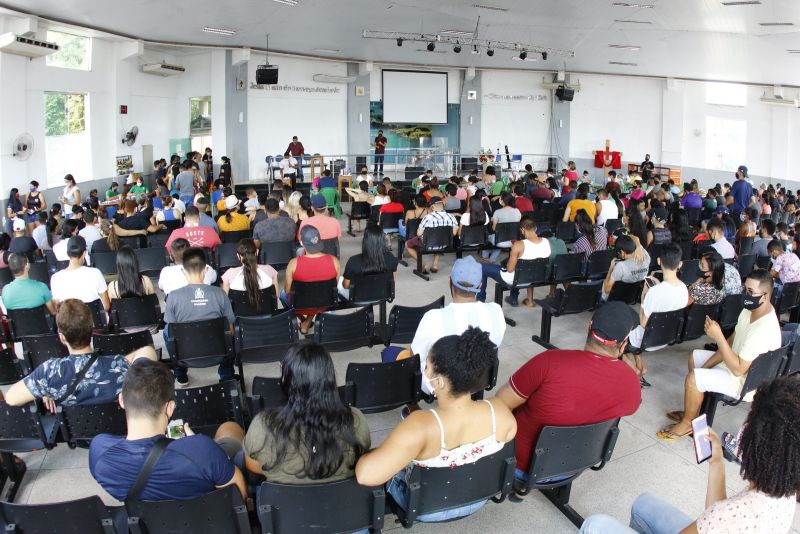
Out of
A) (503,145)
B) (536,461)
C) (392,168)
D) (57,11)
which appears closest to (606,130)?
(503,145)

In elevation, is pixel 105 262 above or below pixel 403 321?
above

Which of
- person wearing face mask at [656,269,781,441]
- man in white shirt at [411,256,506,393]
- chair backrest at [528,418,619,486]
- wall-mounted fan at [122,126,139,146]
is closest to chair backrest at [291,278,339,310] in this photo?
man in white shirt at [411,256,506,393]

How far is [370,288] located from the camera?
629 centimetres

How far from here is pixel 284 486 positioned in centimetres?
257

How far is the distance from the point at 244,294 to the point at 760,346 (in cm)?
403

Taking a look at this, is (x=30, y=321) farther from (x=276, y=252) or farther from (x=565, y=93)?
(x=565, y=93)

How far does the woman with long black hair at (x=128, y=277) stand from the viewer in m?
5.29

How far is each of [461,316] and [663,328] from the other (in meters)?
2.10

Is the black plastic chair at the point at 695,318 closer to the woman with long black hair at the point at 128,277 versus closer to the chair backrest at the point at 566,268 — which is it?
A: the chair backrest at the point at 566,268

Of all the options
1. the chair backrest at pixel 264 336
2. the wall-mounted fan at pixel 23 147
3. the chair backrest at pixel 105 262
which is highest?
the wall-mounted fan at pixel 23 147

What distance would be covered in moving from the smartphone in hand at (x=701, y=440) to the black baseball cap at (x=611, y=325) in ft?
2.36

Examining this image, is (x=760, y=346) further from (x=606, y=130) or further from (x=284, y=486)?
(x=606, y=130)

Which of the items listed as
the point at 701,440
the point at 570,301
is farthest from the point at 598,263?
the point at 701,440

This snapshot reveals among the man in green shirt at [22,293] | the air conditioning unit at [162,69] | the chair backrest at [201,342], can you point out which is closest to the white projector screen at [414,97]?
the air conditioning unit at [162,69]
